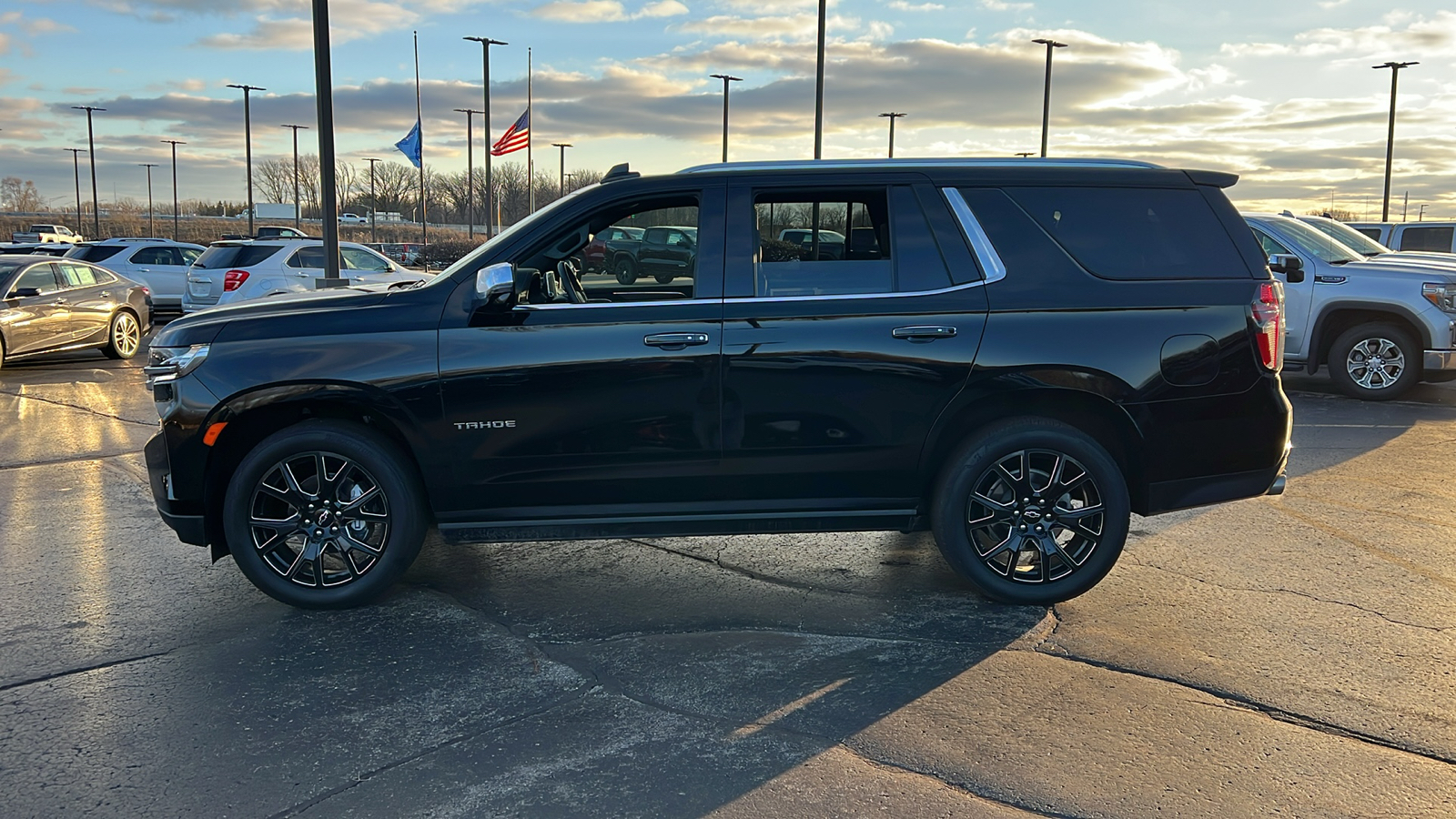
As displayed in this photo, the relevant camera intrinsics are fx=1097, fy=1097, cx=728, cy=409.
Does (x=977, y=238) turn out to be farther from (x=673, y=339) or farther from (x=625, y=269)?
(x=625, y=269)

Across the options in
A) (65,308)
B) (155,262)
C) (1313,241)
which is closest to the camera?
(1313,241)

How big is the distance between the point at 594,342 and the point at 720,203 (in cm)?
85

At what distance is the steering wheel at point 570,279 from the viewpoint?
16.5 feet

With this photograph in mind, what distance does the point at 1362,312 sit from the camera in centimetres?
1154

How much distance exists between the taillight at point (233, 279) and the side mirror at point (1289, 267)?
47.8 feet

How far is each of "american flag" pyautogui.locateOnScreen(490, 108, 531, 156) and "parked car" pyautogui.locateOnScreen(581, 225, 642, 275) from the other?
26129 mm

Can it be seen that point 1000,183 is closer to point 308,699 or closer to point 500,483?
point 500,483

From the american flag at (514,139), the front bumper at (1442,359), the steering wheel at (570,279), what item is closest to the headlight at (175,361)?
the steering wheel at (570,279)

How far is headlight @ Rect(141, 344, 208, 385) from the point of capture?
4.73 meters

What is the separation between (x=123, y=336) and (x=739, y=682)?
14.8m

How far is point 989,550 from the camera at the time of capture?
4895mm

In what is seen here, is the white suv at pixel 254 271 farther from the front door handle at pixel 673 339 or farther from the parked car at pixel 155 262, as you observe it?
the front door handle at pixel 673 339

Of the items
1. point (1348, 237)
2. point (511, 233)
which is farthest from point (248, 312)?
point (1348, 237)

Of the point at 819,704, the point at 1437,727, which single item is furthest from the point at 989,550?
the point at 1437,727
